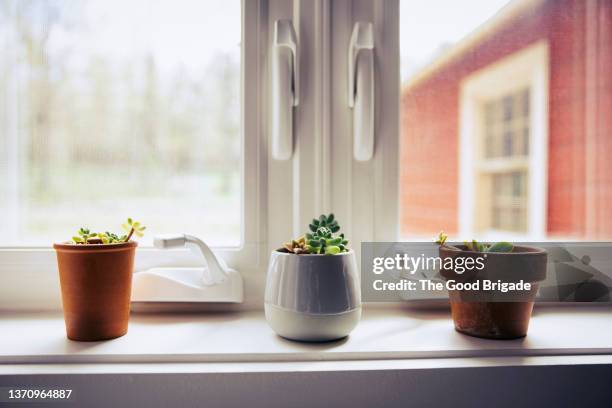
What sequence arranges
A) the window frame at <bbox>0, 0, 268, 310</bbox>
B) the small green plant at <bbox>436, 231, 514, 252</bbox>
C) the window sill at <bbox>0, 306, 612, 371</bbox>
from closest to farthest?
the window sill at <bbox>0, 306, 612, 371</bbox>
the small green plant at <bbox>436, 231, 514, 252</bbox>
the window frame at <bbox>0, 0, 268, 310</bbox>

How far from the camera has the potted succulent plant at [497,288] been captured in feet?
2.13

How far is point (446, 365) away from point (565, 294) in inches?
17.0

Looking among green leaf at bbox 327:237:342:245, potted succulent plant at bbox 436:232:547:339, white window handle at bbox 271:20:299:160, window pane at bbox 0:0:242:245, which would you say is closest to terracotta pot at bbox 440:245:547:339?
potted succulent plant at bbox 436:232:547:339

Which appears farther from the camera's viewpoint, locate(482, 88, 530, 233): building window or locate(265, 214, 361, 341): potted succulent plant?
locate(482, 88, 530, 233): building window

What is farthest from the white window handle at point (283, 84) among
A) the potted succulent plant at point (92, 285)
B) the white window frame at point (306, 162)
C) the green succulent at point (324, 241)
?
the potted succulent plant at point (92, 285)

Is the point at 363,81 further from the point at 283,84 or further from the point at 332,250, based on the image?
the point at 332,250

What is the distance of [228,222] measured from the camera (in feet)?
2.78

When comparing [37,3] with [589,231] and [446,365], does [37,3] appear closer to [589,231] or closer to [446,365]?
[446,365]

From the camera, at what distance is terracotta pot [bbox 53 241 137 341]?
24.8 inches

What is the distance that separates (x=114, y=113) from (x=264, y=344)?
21.1 inches

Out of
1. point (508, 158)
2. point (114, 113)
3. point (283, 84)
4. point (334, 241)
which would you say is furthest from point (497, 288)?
point (114, 113)

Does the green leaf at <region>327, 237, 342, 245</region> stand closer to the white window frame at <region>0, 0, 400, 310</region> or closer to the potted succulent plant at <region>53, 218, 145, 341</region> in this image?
the white window frame at <region>0, 0, 400, 310</region>

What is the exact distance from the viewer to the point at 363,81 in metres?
0.78

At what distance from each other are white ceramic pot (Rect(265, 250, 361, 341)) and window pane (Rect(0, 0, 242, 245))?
10.9 inches
